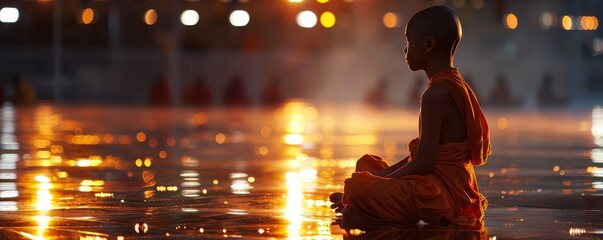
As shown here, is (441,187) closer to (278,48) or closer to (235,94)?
(235,94)

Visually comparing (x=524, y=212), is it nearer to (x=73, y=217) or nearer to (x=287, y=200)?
(x=287, y=200)

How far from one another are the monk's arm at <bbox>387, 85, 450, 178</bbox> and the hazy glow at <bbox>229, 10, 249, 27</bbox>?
166ft

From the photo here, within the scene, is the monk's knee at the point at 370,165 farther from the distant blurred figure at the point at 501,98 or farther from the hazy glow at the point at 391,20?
the hazy glow at the point at 391,20

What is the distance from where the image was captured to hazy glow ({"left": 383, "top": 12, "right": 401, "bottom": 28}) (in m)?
56.6

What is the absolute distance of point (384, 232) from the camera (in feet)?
23.4

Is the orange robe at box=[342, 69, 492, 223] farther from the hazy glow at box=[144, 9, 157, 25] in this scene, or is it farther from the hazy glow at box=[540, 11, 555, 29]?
the hazy glow at box=[540, 11, 555, 29]

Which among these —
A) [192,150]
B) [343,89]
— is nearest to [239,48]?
[343,89]

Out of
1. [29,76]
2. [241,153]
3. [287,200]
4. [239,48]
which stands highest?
[239,48]

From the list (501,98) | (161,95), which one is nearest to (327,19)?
(501,98)

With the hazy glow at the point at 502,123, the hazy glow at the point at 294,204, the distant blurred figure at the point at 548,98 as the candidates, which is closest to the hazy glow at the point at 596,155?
the hazy glow at the point at 294,204

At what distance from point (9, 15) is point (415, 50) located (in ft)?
162

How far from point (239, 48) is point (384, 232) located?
1949 inches

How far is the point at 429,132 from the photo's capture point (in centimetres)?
781

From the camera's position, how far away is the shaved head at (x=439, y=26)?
793 centimetres
